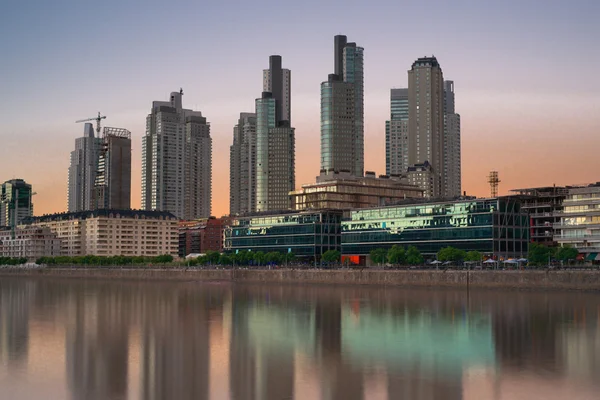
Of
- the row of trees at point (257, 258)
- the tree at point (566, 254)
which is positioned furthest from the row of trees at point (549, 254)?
the row of trees at point (257, 258)

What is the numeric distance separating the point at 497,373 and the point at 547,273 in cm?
7054

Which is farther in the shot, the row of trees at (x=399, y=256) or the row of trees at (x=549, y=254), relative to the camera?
the row of trees at (x=399, y=256)

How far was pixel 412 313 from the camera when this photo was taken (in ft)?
284

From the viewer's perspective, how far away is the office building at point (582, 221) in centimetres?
14438

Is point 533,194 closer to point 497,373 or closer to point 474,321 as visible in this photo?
point 474,321

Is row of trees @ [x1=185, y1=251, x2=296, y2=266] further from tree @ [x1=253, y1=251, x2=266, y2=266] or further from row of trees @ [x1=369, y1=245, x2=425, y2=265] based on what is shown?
row of trees @ [x1=369, y1=245, x2=425, y2=265]

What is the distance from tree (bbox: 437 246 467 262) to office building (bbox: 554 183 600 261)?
1845 cm

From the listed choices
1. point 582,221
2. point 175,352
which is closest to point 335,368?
point 175,352

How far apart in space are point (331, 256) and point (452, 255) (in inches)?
1442

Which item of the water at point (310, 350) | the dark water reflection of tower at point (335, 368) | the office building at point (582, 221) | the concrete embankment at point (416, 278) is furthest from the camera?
the office building at point (582, 221)

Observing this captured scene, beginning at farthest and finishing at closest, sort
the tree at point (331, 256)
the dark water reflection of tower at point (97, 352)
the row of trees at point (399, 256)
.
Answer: the tree at point (331, 256) → the row of trees at point (399, 256) → the dark water reflection of tower at point (97, 352)

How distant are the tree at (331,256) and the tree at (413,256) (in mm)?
22159

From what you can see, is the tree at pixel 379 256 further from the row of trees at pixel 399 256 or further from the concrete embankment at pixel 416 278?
the concrete embankment at pixel 416 278

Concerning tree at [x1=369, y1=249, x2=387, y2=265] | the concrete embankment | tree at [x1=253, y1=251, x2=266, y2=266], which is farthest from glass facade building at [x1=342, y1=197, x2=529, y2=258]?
the concrete embankment
